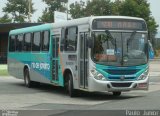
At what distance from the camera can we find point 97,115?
12555 millimetres

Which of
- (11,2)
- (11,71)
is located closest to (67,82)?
(11,71)

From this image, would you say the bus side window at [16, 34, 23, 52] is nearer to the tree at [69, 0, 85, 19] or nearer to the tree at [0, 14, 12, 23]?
the tree at [69, 0, 85, 19]

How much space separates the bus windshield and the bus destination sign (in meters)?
0.23

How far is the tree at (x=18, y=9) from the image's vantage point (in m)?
81.4

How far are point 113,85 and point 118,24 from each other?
212 cm

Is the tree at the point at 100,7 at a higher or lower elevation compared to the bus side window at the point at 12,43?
higher

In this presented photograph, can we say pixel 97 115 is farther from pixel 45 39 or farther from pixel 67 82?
pixel 45 39

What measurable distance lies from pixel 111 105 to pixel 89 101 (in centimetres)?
232

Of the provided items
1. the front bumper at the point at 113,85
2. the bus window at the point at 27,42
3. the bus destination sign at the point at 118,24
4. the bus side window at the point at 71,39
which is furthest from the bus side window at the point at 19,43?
the front bumper at the point at 113,85

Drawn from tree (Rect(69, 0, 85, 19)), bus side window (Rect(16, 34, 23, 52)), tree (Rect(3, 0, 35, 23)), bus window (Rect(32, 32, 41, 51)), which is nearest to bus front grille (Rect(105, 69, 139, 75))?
bus window (Rect(32, 32, 41, 51))

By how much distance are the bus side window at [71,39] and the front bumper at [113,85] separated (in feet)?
6.10

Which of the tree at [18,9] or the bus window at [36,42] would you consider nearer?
the bus window at [36,42]

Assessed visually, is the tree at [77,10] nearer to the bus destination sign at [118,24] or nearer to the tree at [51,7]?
the tree at [51,7]

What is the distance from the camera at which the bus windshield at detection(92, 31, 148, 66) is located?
16875 mm
